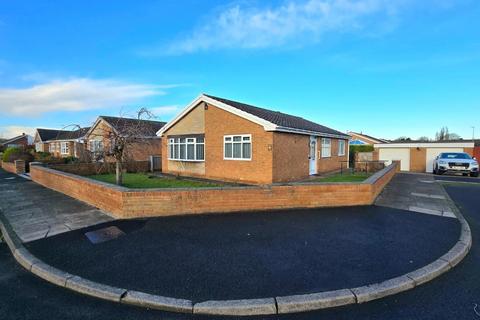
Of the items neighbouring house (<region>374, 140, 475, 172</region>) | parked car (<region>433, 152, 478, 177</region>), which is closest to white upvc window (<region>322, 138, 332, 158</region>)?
parked car (<region>433, 152, 478, 177</region>)

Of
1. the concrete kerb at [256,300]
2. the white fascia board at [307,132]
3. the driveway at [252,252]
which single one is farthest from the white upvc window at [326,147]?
the concrete kerb at [256,300]

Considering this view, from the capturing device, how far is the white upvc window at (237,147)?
12211 millimetres

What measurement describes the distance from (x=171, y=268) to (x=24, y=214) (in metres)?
5.93

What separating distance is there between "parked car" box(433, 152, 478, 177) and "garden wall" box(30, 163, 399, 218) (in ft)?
50.1

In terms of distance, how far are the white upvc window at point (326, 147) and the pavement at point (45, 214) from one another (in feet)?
43.7

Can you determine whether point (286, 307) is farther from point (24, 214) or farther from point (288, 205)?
point (24, 214)

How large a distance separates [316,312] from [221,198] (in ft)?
13.7

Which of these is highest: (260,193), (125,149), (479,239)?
(125,149)

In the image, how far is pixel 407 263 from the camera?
3941 mm

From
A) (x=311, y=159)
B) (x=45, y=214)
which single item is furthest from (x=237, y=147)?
(x=45, y=214)

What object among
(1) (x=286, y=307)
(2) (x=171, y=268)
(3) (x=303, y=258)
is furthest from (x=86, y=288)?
(3) (x=303, y=258)

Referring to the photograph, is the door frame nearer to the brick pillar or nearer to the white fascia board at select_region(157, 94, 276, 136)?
the white fascia board at select_region(157, 94, 276, 136)

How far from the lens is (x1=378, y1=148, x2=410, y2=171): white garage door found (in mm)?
25156

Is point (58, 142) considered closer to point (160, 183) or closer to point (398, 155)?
point (160, 183)
